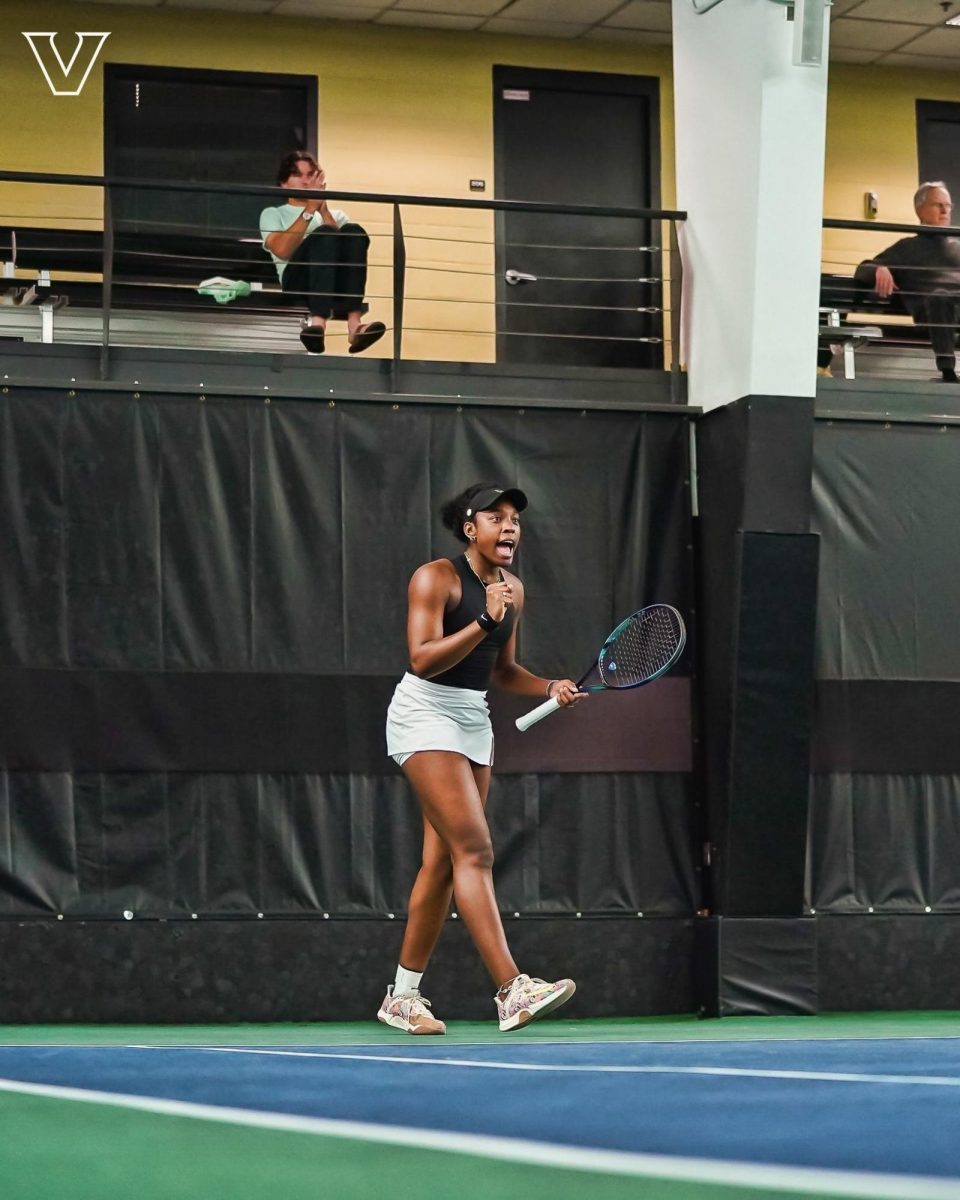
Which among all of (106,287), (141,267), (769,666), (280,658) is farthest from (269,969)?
(141,267)

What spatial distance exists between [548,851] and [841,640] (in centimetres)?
206

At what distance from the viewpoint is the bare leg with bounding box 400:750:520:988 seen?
261 inches

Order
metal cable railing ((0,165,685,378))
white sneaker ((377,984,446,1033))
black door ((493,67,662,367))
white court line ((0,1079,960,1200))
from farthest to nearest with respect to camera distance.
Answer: black door ((493,67,662,367)) < metal cable railing ((0,165,685,378)) < white sneaker ((377,984,446,1033)) < white court line ((0,1079,960,1200))

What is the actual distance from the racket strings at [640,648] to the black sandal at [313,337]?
12.4 feet

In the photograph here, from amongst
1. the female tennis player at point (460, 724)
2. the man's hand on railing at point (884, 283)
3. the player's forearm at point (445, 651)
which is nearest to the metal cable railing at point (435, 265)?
the man's hand on railing at point (884, 283)

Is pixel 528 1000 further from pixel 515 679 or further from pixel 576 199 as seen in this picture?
pixel 576 199

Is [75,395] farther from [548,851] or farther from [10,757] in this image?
[548,851]

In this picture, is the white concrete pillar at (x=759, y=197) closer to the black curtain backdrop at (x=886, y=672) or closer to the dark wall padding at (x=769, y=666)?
the dark wall padding at (x=769, y=666)

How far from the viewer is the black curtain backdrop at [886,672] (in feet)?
32.8

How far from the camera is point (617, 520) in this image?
1016 cm

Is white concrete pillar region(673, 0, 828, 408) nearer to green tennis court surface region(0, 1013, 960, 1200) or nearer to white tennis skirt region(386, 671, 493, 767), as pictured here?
white tennis skirt region(386, 671, 493, 767)

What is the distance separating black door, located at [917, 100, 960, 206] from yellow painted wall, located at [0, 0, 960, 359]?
0.84m

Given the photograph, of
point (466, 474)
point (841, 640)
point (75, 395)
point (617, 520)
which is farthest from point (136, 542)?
point (841, 640)

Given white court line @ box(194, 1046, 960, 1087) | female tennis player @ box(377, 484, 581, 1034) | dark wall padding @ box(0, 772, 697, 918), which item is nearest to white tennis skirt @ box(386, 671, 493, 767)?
female tennis player @ box(377, 484, 581, 1034)
